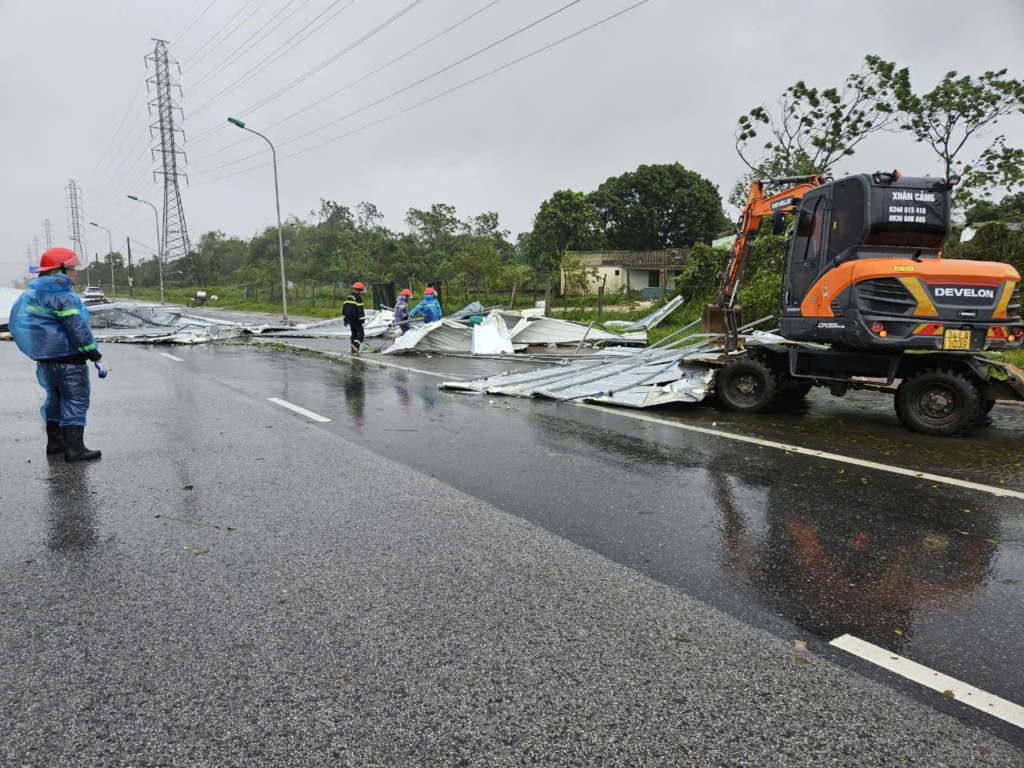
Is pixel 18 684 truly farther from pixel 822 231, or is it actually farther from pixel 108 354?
pixel 108 354

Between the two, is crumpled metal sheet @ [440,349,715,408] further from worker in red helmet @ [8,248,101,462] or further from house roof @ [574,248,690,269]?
house roof @ [574,248,690,269]

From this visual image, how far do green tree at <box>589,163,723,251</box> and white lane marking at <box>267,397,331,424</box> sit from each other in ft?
197

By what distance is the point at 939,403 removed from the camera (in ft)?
23.6

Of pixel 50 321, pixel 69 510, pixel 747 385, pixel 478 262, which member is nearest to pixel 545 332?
pixel 747 385

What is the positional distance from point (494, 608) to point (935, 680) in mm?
1897

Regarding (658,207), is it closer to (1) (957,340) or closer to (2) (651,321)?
(2) (651,321)

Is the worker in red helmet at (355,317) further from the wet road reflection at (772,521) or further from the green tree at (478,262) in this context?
the green tree at (478,262)

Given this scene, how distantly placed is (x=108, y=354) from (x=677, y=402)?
14.7 m

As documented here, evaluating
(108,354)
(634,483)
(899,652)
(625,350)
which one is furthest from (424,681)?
(108,354)

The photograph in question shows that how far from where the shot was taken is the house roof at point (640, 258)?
55.7m

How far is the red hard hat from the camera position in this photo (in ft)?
19.8

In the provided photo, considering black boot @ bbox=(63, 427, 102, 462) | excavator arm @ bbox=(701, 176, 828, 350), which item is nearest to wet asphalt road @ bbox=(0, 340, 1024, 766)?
black boot @ bbox=(63, 427, 102, 462)

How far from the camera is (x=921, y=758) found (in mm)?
2229

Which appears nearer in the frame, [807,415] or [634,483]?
[634,483]
